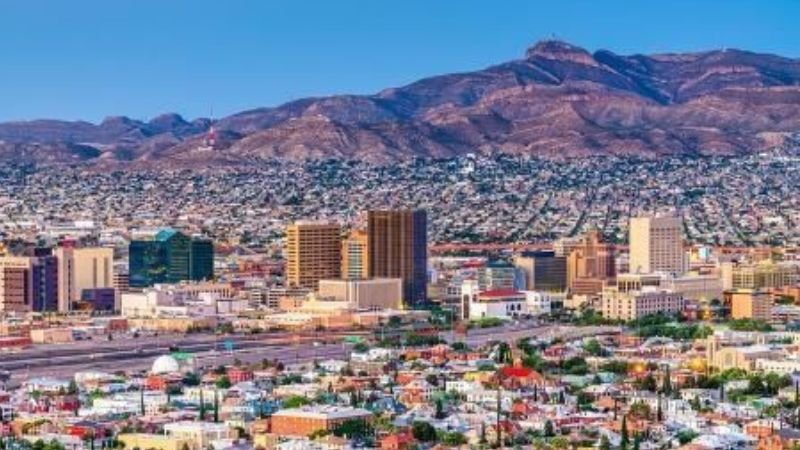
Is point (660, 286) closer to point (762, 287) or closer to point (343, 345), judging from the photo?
point (762, 287)

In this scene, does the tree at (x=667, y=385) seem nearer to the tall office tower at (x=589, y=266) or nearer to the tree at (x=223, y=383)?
the tree at (x=223, y=383)

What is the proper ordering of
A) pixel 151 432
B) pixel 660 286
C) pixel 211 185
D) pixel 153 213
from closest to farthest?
1. pixel 151 432
2. pixel 660 286
3. pixel 153 213
4. pixel 211 185

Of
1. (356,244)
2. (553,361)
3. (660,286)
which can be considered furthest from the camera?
(356,244)

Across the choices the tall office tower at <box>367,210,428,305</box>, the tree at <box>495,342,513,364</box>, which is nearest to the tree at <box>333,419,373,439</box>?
the tree at <box>495,342,513,364</box>

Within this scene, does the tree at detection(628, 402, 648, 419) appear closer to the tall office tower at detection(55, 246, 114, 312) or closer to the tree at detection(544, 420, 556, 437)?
the tree at detection(544, 420, 556, 437)

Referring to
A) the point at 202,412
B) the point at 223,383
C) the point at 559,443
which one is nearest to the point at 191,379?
the point at 223,383

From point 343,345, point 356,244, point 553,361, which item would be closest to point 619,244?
point 356,244

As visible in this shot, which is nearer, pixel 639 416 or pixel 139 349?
pixel 639 416
